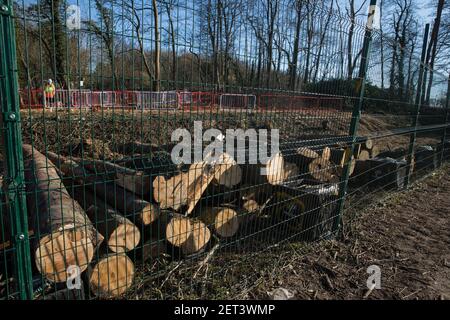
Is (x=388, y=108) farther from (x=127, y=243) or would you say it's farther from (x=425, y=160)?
(x=127, y=243)

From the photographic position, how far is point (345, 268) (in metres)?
3.47

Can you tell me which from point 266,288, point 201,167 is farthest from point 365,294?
point 201,167

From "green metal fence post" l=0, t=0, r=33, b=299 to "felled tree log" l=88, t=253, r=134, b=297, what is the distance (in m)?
0.59

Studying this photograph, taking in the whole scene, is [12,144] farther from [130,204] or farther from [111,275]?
[130,204]

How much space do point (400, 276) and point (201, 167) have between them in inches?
93.5

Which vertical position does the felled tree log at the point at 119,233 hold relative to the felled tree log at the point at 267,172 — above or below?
below

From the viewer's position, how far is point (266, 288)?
9.88 feet

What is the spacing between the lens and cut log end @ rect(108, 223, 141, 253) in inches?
110

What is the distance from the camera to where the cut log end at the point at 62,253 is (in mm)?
2312

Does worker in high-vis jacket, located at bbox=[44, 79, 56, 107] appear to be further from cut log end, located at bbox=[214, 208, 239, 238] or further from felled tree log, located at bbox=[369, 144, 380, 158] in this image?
felled tree log, located at bbox=[369, 144, 380, 158]

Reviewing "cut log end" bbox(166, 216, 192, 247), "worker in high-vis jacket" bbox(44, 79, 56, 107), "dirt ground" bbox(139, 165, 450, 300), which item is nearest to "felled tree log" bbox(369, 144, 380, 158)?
"dirt ground" bbox(139, 165, 450, 300)

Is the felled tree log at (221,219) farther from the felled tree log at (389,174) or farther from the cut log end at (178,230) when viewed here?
the felled tree log at (389,174)

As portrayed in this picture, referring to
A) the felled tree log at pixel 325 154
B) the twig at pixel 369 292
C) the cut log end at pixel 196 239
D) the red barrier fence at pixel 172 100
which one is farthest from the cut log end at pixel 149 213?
the felled tree log at pixel 325 154

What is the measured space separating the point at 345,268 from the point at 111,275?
7.84 ft
